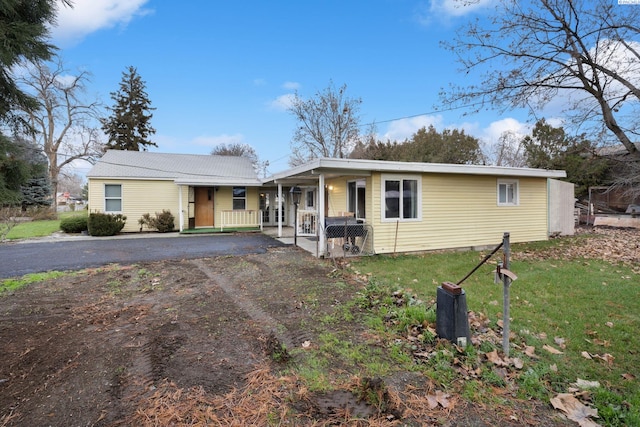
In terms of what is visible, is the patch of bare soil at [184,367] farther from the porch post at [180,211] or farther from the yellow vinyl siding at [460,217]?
the porch post at [180,211]

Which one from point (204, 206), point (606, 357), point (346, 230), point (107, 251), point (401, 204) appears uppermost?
point (204, 206)

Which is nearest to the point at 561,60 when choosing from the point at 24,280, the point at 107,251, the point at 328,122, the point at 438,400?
the point at 438,400

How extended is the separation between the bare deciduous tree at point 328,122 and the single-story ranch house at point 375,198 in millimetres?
9150

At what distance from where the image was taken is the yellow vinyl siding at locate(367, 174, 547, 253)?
347 inches

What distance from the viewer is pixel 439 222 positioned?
9.46 metres

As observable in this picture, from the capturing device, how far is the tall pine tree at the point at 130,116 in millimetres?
29750

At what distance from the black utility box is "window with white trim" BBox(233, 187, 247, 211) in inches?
547

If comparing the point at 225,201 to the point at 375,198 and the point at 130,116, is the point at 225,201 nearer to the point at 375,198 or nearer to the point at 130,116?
the point at 375,198

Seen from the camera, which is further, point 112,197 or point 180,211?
point 112,197

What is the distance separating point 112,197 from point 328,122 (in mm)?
15628

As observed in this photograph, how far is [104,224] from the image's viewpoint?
42.1ft

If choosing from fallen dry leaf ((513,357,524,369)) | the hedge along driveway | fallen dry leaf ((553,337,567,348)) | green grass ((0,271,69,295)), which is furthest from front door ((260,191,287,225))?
fallen dry leaf ((513,357,524,369))

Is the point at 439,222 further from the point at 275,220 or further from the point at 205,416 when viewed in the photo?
the point at 275,220

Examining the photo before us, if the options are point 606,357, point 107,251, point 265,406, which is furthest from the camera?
point 107,251
